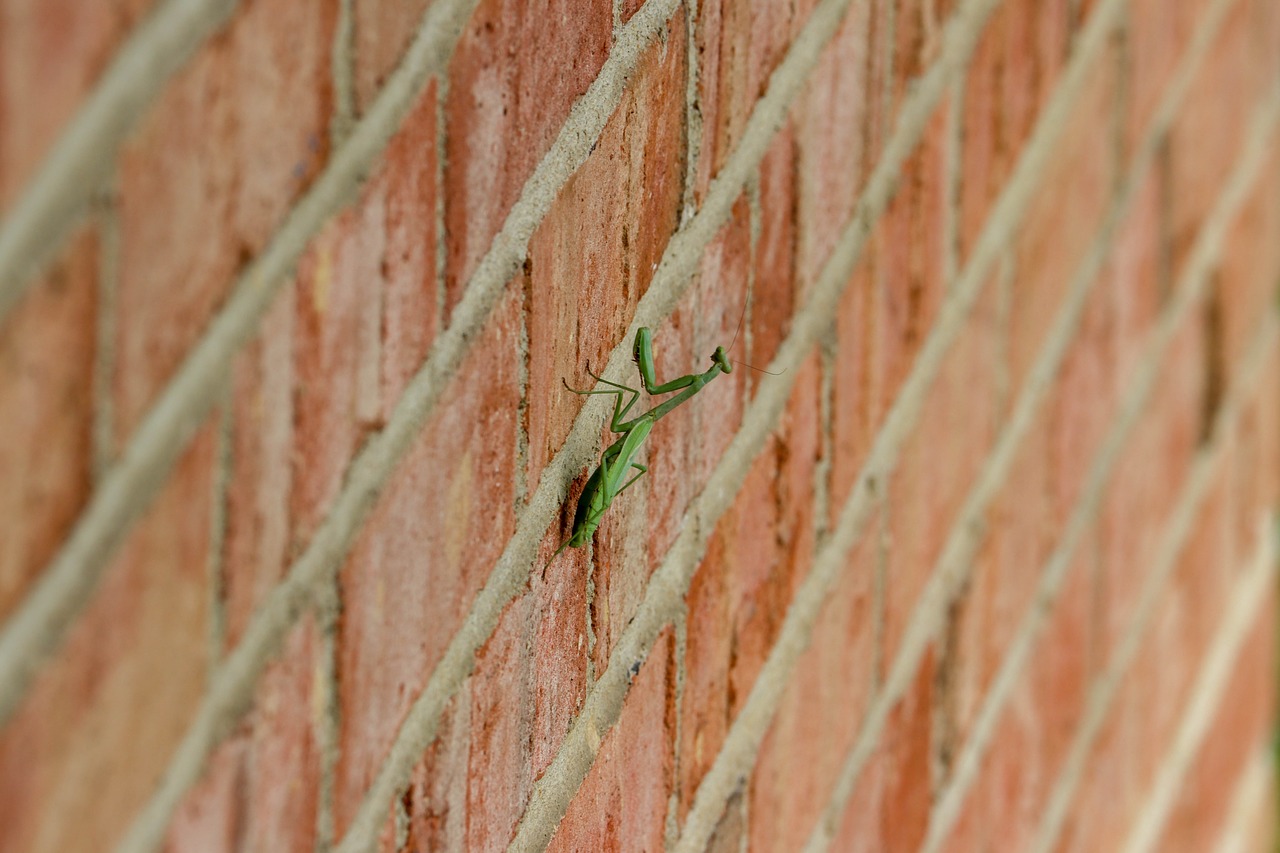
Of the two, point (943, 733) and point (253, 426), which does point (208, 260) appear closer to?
point (253, 426)

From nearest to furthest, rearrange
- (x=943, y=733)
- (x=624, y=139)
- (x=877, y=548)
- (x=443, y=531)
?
(x=443, y=531) < (x=624, y=139) < (x=877, y=548) < (x=943, y=733)

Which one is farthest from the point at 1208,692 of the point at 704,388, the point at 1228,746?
the point at 704,388

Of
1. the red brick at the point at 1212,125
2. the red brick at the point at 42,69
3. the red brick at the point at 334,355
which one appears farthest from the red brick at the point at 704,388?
the red brick at the point at 1212,125

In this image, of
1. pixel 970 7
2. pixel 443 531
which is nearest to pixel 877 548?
pixel 970 7

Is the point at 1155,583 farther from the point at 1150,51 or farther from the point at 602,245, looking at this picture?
the point at 602,245

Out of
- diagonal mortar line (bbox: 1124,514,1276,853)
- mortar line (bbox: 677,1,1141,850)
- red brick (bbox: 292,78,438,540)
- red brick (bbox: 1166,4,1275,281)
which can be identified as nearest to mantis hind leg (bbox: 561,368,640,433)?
red brick (bbox: 292,78,438,540)

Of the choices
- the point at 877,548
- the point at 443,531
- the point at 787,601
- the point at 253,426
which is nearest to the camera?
the point at 253,426

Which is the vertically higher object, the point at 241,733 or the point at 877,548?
the point at 877,548
